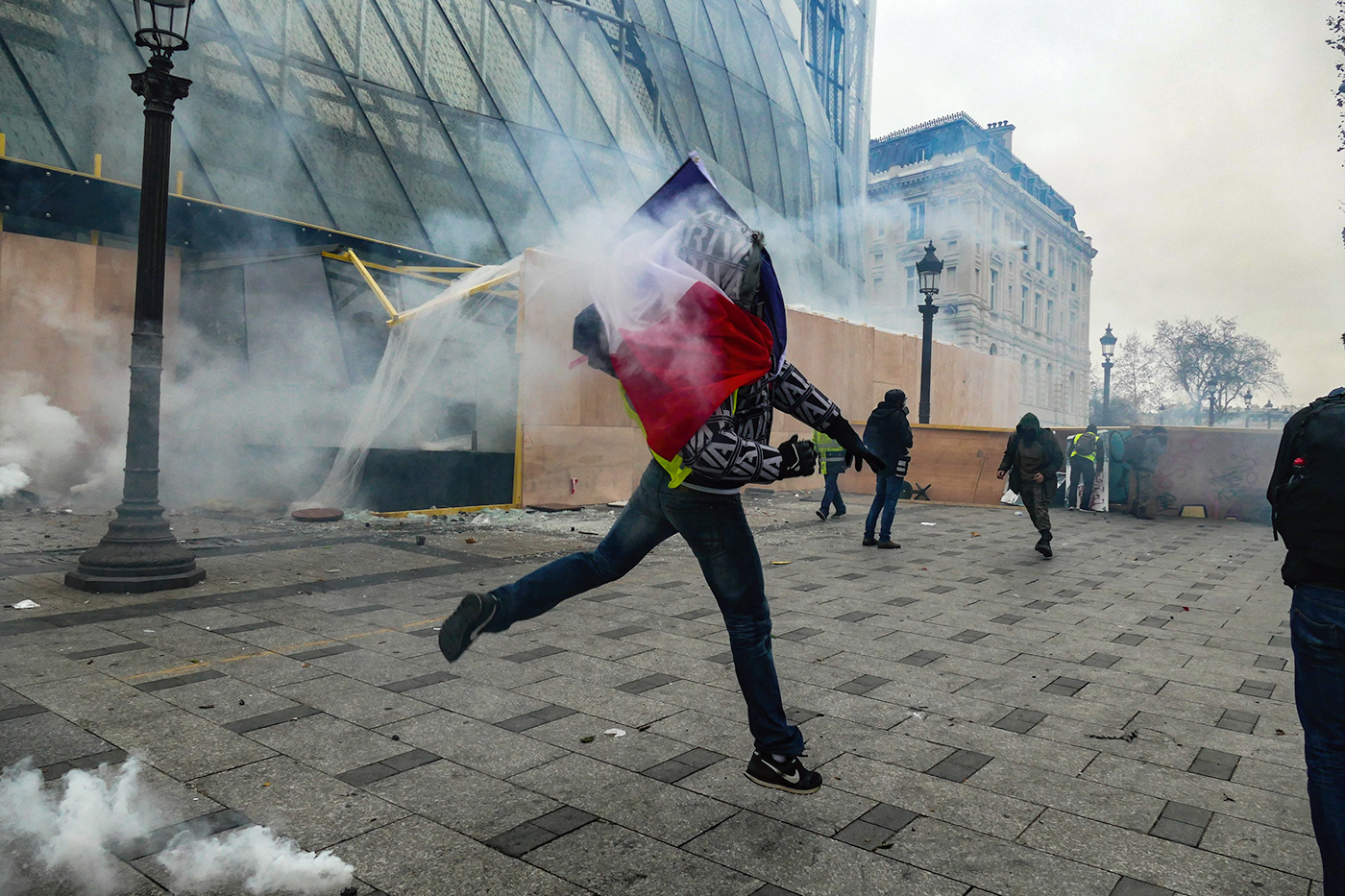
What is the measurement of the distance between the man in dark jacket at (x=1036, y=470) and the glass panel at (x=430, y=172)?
10468 millimetres

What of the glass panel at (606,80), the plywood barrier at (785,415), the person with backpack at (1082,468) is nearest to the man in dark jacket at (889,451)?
the plywood barrier at (785,415)

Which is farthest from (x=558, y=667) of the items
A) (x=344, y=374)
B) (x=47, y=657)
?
(x=344, y=374)

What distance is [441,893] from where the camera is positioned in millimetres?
2035

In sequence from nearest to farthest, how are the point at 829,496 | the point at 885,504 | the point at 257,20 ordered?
the point at 885,504, the point at 829,496, the point at 257,20

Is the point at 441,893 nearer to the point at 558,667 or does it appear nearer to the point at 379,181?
the point at 558,667

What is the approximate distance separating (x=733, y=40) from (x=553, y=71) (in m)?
6.84

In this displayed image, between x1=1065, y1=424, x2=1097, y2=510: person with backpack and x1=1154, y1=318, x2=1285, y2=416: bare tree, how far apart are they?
3879 centimetres

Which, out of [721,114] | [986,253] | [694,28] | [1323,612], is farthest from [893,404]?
[986,253]

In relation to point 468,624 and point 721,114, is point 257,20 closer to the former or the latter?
point 721,114

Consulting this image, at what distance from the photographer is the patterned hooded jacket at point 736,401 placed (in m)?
2.47

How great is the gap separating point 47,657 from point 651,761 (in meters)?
2.92

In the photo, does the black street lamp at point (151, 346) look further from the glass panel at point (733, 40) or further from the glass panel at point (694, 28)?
the glass panel at point (733, 40)

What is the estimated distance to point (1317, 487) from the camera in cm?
199

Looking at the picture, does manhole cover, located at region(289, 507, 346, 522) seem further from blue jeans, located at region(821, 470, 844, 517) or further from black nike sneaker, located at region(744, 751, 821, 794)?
black nike sneaker, located at region(744, 751, 821, 794)
